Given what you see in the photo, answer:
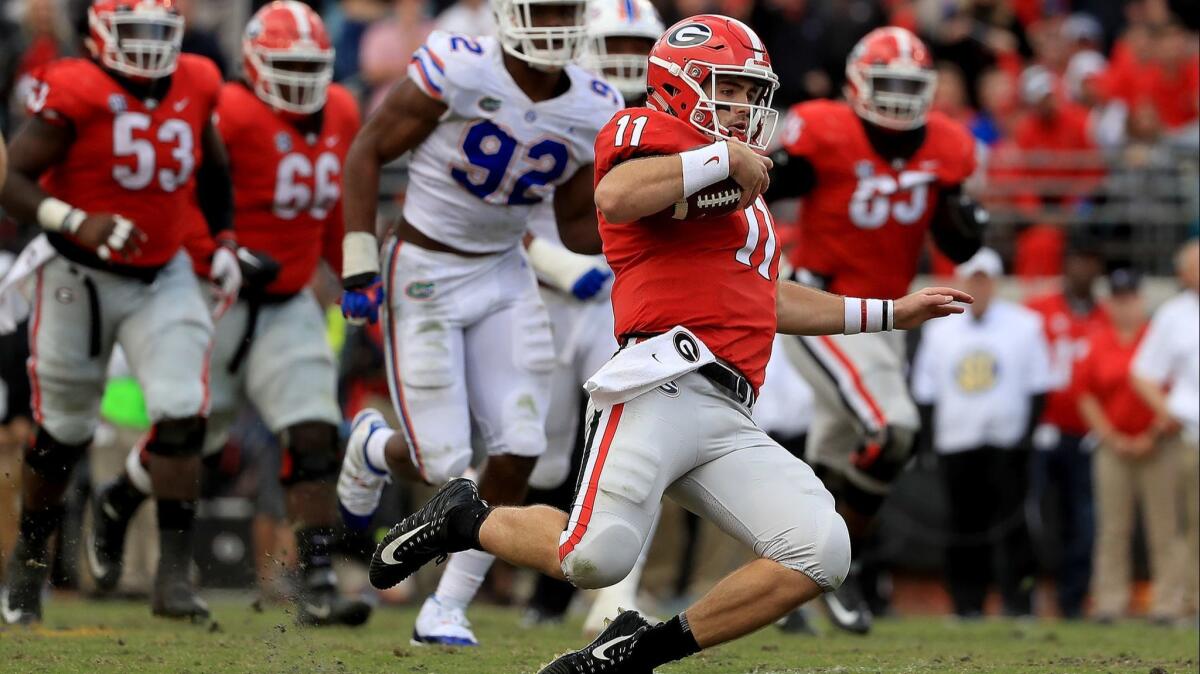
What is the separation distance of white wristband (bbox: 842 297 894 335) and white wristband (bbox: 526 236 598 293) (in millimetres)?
1866

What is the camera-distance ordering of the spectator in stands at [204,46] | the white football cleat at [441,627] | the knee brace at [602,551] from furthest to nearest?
the spectator in stands at [204,46] < the white football cleat at [441,627] < the knee brace at [602,551]

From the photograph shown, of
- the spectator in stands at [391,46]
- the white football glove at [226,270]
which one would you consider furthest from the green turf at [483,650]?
the spectator in stands at [391,46]

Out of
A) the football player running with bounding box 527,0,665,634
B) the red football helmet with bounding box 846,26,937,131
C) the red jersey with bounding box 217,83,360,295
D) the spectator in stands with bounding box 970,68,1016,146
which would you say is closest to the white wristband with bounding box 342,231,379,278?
the football player running with bounding box 527,0,665,634

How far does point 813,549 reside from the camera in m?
4.69

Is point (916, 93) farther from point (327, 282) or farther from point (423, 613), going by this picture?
point (327, 282)

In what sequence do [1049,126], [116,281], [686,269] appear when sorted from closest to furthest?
[686,269] → [116,281] → [1049,126]

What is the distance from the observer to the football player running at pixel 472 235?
20.5 ft

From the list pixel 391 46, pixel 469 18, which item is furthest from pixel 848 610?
pixel 469 18

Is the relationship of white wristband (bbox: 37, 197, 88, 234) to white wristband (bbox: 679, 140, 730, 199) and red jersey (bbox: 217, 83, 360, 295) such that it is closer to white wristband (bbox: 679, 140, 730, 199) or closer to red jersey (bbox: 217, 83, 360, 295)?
red jersey (bbox: 217, 83, 360, 295)

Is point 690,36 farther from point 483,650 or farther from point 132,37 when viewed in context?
point 132,37

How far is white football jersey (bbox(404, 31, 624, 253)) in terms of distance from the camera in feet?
20.5

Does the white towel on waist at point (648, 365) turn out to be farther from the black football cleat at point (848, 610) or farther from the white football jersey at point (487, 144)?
the black football cleat at point (848, 610)

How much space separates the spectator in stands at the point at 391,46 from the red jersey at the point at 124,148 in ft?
20.2

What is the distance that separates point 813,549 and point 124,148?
345 cm
